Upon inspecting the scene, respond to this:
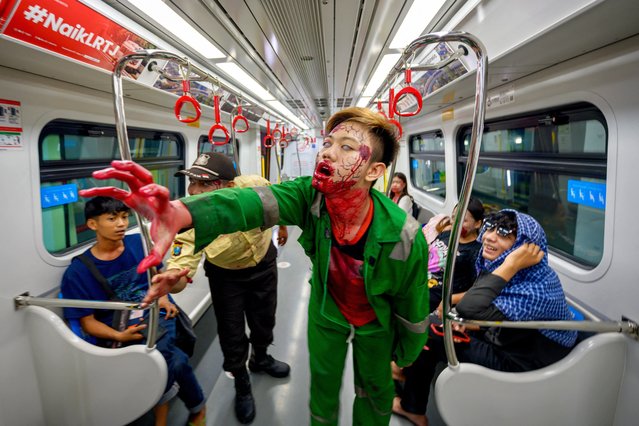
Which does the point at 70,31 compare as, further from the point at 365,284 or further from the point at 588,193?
the point at 588,193

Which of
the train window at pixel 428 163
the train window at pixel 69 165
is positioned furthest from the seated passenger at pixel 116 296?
the train window at pixel 428 163

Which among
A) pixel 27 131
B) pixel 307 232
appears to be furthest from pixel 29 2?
pixel 307 232

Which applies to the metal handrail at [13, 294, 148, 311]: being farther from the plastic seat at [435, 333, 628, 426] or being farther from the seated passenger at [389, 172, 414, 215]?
the seated passenger at [389, 172, 414, 215]

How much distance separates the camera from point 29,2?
1365 mm

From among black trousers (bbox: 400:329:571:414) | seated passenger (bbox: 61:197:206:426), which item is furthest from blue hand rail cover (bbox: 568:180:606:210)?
seated passenger (bbox: 61:197:206:426)

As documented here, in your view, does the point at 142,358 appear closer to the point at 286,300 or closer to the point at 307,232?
the point at 307,232

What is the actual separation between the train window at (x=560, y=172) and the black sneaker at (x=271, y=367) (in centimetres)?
253

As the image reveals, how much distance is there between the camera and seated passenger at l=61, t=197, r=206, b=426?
2.03 meters

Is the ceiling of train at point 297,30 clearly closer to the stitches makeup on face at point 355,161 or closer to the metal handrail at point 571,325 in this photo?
the stitches makeup on face at point 355,161

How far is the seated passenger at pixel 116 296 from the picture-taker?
2031 mm

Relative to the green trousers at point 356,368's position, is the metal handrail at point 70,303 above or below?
above

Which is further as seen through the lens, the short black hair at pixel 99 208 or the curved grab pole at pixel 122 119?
the short black hair at pixel 99 208

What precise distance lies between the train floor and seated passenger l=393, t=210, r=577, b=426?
2.80 ft

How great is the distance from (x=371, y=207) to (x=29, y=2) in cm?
180
